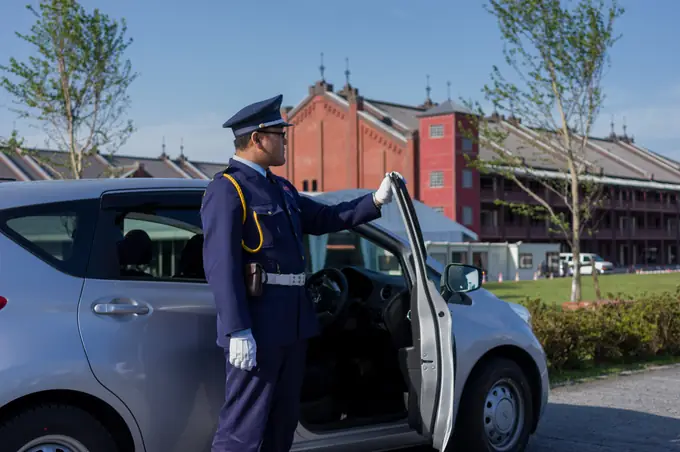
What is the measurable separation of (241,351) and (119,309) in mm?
607

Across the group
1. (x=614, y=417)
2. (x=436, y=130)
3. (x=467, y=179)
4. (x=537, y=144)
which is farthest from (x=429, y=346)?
(x=467, y=179)

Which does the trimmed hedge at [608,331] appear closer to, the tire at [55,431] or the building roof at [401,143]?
the tire at [55,431]

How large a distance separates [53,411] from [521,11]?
19.1 meters

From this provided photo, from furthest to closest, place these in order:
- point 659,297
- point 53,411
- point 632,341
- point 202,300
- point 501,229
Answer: point 501,229 < point 659,297 < point 632,341 < point 202,300 < point 53,411

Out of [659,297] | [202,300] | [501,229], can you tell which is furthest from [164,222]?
[501,229]

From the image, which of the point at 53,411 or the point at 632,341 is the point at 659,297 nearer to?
the point at 632,341

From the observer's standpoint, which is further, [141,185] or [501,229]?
[501,229]

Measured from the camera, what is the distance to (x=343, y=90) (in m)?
77.6

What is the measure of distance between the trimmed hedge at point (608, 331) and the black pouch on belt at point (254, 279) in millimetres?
5999

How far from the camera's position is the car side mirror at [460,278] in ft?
16.0

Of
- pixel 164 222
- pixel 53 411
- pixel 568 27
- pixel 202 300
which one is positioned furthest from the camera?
pixel 568 27

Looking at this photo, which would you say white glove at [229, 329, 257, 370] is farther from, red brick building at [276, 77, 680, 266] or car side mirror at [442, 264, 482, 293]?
red brick building at [276, 77, 680, 266]

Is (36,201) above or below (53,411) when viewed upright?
above

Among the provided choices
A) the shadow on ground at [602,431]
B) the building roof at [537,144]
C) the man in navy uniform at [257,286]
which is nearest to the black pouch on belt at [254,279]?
the man in navy uniform at [257,286]
